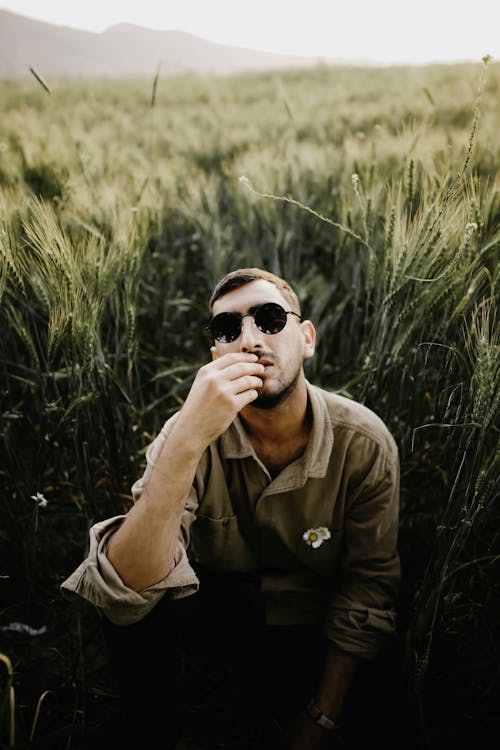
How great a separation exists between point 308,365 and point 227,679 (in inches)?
44.2

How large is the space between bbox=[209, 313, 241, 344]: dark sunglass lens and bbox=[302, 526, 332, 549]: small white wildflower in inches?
21.9

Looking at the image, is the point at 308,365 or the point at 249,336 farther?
the point at 308,365

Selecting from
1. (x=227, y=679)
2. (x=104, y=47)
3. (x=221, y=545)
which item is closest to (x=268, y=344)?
(x=221, y=545)

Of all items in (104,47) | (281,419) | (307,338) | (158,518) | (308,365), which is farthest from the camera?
(104,47)

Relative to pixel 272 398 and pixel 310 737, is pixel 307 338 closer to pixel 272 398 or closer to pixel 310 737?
pixel 272 398

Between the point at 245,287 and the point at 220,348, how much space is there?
17cm

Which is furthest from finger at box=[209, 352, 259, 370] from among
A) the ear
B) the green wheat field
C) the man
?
the green wheat field

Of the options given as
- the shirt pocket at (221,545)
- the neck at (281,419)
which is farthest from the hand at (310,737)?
the neck at (281,419)

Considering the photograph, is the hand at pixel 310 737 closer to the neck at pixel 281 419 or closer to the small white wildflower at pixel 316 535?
the small white wildflower at pixel 316 535

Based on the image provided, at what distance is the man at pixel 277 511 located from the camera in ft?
3.34

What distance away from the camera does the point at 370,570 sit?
4.11 ft

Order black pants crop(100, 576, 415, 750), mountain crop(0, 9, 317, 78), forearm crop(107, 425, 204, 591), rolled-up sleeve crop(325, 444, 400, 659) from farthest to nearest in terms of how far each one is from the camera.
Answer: mountain crop(0, 9, 317, 78) < rolled-up sleeve crop(325, 444, 400, 659) < black pants crop(100, 576, 415, 750) < forearm crop(107, 425, 204, 591)

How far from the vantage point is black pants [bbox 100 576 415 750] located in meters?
1.09

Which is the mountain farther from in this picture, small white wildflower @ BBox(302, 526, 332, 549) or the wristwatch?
the wristwatch
